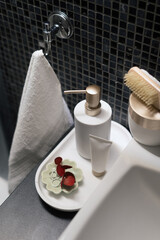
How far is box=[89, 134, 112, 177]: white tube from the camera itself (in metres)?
0.60

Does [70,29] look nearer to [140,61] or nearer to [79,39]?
[79,39]

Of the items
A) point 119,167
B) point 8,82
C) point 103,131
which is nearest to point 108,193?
point 119,167

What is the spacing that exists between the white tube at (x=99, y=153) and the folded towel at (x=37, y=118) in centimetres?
21

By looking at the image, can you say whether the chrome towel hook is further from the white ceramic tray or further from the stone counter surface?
the stone counter surface

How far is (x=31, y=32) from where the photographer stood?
0.78m

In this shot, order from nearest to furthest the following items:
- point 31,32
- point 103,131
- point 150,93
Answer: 1. point 150,93
2. point 103,131
3. point 31,32

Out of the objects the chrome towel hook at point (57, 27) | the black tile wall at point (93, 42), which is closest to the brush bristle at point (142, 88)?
the black tile wall at point (93, 42)

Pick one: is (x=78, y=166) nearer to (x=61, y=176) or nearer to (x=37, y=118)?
(x=61, y=176)

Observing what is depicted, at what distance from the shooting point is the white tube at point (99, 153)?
23.8 inches

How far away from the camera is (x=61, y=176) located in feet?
2.19

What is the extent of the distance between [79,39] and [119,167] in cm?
30

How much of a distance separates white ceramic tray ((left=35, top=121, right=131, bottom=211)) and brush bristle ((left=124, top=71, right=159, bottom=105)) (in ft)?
0.69

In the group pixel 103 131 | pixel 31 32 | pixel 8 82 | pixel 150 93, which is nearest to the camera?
pixel 150 93

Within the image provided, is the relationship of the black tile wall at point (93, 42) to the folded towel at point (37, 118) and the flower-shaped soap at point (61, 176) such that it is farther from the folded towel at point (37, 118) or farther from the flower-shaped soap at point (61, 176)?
the flower-shaped soap at point (61, 176)
